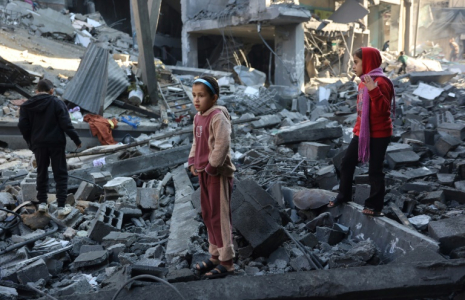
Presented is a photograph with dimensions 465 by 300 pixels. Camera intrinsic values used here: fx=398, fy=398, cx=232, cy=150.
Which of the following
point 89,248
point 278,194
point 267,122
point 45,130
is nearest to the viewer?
point 89,248

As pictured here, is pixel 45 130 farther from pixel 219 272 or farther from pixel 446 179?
pixel 446 179

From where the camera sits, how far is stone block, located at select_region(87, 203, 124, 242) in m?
4.33

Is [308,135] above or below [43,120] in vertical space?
below

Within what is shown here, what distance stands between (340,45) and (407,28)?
943cm

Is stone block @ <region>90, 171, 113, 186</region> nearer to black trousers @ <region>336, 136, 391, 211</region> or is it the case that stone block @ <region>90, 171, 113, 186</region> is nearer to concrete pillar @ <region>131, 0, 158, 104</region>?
black trousers @ <region>336, 136, 391, 211</region>

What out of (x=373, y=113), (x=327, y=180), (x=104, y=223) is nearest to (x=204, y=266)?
(x=104, y=223)

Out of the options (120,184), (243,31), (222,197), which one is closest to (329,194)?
(222,197)

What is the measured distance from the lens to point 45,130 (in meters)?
5.02

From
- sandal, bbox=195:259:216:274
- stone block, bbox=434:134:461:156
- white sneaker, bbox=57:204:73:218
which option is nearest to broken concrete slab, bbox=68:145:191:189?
white sneaker, bbox=57:204:73:218

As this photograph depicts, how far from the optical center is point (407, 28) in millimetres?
26438

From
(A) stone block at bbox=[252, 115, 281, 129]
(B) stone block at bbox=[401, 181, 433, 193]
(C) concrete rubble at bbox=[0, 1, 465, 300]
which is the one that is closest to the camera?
(C) concrete rubble at bbox=[0, 1, 465, 300]

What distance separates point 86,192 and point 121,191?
1.66ft

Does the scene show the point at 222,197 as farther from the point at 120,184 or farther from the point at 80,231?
the point at 120,184

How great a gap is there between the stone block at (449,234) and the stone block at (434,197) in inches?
40.2
